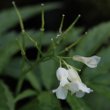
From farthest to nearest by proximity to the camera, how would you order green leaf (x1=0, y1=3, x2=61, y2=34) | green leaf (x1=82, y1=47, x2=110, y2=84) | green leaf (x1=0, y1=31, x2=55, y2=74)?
green leaf (x1=0, y1=3, x2=61, y2=34)
green leaf (x1=0, y1=31, x2=55, y2=74)
green leaf (x1=82, y1=47, x2=110, y2=84)

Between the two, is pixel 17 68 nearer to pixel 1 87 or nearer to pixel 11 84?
pixel 11 84

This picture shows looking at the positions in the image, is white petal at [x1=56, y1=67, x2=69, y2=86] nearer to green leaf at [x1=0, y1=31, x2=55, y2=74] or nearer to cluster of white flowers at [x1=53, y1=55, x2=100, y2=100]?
cluster of white flowers at [x1=53, y1=55, x2=100, y2=100]

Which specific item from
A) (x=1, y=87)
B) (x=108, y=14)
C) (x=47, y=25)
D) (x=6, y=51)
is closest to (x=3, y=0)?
(x=47, y=25)

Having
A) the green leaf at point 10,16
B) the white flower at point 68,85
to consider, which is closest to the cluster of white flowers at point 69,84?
the white flower at point 68,85

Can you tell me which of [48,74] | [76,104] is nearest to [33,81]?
[48,74]

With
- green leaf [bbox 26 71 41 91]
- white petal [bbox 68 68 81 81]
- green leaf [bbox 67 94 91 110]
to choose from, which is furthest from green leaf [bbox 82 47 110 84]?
white petal [bbox 68 68 81 81]

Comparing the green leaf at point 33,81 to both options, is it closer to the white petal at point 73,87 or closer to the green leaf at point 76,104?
the green leaf at point 76,104
